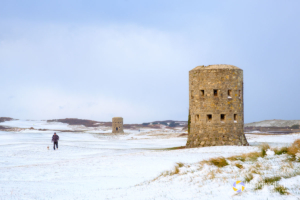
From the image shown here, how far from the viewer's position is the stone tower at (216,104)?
21.6m

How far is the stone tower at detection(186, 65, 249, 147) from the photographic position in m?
21.6

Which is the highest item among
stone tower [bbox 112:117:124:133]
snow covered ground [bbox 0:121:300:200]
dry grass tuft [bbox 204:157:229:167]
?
stone tower [bbox 112:117:124:133]

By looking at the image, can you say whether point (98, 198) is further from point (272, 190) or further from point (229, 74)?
point (229, 74)

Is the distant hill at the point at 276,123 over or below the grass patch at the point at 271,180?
over

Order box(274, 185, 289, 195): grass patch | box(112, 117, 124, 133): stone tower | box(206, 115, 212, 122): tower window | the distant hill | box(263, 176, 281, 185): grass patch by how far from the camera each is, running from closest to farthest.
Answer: box(274, 185, 289, 195): grass patch
box(263, 176, 281, 185): grass patch
box(206, 115, 212, 122): tower window
box(112, 117, 124, 133): stone tower
the distant hill

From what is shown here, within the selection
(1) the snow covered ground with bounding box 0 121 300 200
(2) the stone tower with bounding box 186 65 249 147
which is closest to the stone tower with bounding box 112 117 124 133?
(2) the stone tower with bounding box 186 65 249 147

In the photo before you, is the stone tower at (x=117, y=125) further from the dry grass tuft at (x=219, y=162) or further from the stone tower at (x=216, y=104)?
the dry grass tuft at (x=219, y=162)

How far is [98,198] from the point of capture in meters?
8.88

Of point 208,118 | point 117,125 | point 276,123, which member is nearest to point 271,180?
point 208,118

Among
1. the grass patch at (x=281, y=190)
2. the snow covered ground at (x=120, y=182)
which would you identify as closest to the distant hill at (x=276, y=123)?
the snow covered ground at (x=120, y=182)

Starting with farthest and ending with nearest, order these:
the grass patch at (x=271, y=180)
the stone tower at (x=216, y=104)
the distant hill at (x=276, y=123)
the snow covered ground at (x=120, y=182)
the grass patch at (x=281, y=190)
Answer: the distant hill at (x=276, y=123) < the stone tower at (x=216, y=104) < the snow covered ground at (x=120, y=182) < the grass patch at (x=271, y=180) < the grass patch at (x=281, y=190)

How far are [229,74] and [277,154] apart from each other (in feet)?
27.0

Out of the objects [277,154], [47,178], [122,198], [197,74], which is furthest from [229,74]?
[122,198]

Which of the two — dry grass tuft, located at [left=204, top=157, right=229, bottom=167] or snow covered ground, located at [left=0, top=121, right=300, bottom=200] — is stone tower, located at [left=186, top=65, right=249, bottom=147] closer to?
snow covered ground, located at [left=0, top=121, right=300, bottom=200]
